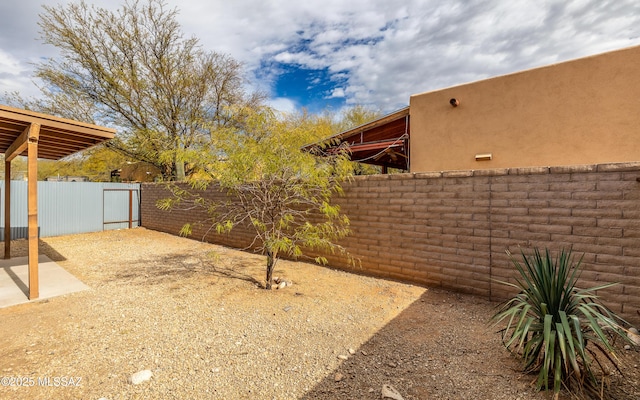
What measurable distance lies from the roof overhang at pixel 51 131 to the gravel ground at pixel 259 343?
8.97 ft

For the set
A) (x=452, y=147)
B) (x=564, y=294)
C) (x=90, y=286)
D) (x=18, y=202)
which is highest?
(x=452, y=147)

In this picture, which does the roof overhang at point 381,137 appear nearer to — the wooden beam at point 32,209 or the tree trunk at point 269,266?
the tree trunk at point 269,266

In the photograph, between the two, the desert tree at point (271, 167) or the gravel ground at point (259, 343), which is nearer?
the gravel ground at point (259, 343)

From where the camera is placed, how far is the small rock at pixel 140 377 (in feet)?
7.74

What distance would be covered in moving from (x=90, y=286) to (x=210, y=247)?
3.73 metres

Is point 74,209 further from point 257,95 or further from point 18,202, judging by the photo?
point 257,95

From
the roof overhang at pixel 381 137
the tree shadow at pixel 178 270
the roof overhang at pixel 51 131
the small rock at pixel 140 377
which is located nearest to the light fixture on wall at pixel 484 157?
the roof overhang at pixel 381 137

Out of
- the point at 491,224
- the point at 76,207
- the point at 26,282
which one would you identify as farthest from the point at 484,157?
the point at 76,207

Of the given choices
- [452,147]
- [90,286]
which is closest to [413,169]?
[452,147]

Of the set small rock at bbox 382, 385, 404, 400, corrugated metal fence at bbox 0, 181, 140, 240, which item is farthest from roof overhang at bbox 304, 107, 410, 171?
corrugated metal fence at bbox 0, 181, 140, 240

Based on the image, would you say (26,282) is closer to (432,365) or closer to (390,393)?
(390,393)

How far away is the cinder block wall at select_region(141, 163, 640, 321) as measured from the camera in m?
3.29

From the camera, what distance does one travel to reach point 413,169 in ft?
25.3

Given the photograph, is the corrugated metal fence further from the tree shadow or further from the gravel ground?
the gravel ground
